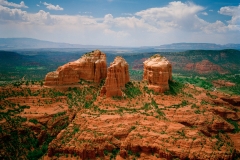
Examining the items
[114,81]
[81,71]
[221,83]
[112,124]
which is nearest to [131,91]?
[114,81]

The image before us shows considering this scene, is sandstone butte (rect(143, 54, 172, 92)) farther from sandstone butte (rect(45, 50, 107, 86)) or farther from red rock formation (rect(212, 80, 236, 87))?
red rock formation (rect(212, 80, 236, 87))

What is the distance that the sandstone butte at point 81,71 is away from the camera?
198ft

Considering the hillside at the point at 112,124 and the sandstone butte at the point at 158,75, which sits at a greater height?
the sandstone butte at the point at 158,75

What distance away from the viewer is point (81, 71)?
64000mm

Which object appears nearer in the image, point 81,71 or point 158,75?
point 158,75

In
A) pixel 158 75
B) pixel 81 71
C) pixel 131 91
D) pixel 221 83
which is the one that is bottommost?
pixel 221 83

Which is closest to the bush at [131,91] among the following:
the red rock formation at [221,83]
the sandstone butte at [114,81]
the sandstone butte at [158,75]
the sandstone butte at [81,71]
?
the sandstone butte at [114,81]

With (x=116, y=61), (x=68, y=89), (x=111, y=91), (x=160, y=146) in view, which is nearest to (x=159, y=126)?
(x=160, y=146)

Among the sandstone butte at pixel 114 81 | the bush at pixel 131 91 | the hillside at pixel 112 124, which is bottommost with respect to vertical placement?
the hillside at pixel 112 124

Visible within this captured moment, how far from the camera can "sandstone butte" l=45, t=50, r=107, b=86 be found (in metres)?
60.4

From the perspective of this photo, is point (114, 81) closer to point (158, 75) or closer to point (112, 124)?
point (158, 75)

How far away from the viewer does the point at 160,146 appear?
147ft

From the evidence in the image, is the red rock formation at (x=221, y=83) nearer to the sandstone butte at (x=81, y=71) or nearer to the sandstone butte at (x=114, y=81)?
the sandstone butte at (x=81, y=71)

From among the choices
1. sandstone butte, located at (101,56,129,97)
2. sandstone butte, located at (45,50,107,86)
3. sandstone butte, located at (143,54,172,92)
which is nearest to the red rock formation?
sandstone butte, located at (143,54,172,92)
